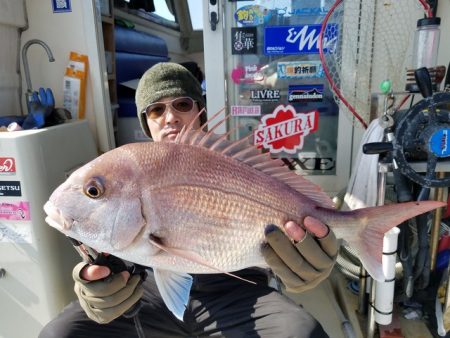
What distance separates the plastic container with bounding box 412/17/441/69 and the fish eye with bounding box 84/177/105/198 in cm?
150

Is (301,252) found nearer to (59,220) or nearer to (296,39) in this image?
(59,220)

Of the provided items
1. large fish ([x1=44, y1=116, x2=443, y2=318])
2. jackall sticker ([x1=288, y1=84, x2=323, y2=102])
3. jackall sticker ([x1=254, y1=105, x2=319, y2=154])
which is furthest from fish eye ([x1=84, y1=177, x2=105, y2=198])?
jackall sticker ([x1=288, y1=84, x2=323, y2=102])

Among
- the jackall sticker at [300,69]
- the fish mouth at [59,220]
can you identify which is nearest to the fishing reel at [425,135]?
the jackall sticker at [300,69]

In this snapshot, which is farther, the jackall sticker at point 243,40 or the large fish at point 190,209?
the jackall sticker at point 243,40

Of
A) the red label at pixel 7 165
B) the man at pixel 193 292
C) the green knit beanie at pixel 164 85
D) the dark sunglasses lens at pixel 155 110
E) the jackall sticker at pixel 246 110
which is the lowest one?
the man at pixel 193 292

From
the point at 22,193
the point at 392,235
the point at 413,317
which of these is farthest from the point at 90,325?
the point at 413,317

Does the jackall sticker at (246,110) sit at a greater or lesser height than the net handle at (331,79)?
lesser

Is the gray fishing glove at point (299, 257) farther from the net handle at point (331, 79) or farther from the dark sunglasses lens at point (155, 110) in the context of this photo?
the net handle at point (331, 79)

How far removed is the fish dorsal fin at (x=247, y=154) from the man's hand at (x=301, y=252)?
10cm

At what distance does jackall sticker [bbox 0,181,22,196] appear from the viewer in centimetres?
176

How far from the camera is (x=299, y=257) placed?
45.8 inches

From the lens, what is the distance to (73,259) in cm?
206

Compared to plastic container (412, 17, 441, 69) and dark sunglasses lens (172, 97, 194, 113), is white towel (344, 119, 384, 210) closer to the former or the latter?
plastic container (412, 17, 441, 69)

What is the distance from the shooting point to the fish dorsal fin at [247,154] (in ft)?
3.40
